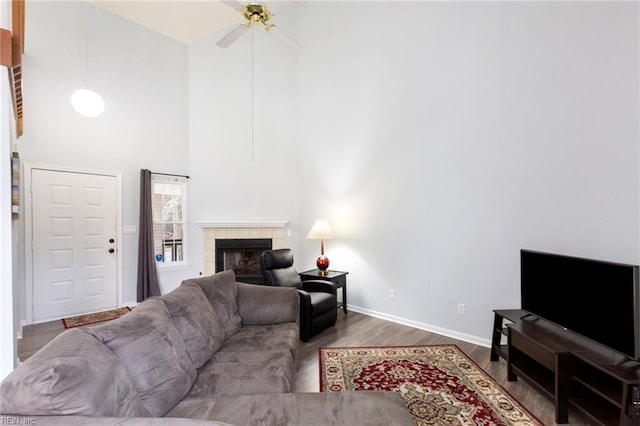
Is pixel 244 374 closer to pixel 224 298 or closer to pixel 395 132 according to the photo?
pixel 224 298

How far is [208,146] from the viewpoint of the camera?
5441 millimetres

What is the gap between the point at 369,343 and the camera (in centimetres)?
340

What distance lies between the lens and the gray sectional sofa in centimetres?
99

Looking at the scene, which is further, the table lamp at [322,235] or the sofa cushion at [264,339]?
the table lamp at [322,235]

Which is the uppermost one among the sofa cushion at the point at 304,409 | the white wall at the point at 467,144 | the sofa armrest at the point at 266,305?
the white wall at the point at 467,144

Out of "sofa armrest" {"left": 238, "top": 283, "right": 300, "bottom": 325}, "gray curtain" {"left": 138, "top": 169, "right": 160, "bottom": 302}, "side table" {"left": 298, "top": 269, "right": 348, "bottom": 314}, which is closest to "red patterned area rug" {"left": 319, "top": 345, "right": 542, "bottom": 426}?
"sofa armrest" {"left": 238, "top": 283, "right": 300, "bottom": 325}

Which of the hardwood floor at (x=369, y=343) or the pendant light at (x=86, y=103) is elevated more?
the pendant light at (x=86, y=103)

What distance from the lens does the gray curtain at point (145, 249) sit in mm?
4828

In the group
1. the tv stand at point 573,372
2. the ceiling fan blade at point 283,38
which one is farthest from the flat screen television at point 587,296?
the ceiling fan blade at point 283,38

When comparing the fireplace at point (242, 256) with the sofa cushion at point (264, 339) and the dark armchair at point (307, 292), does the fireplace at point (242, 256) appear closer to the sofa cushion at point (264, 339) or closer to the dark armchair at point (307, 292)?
the dark armchair at point (307, 292)

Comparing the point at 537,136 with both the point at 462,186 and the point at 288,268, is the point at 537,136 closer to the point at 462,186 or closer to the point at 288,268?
the point at 462,186

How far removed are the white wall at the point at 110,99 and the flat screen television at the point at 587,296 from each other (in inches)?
199

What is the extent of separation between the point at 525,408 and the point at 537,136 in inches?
91.4

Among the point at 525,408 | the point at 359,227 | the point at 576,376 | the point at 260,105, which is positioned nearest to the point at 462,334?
the point at 525,408
